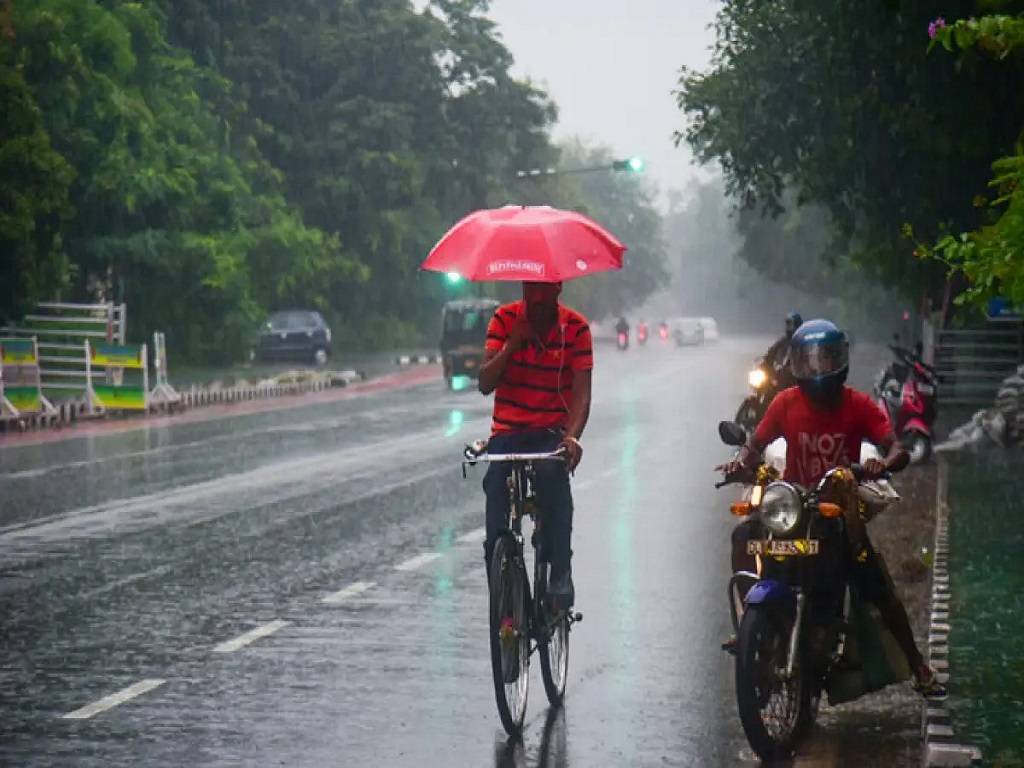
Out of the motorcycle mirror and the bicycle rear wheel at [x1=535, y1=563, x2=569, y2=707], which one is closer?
the motorcycle mirror

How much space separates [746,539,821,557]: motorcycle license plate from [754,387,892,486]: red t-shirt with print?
49 cm

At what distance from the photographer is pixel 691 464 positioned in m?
23.8

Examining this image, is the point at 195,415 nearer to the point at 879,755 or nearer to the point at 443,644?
the point at 443,644

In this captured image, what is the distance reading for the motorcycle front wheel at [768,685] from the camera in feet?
24.6

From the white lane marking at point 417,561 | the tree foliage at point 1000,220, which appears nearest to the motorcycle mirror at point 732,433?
the tree foliage at point 1000,220

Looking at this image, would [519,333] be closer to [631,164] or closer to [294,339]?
[294,339]

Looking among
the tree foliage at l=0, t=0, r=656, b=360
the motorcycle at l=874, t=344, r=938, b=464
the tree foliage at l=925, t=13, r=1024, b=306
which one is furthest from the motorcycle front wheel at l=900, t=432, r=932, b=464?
the tree foliage at l=0, t=0, r=656, b=360

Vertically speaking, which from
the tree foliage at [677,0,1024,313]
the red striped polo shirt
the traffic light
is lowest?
the red striped polo shirt

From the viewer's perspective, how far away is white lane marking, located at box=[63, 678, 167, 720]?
855 cm

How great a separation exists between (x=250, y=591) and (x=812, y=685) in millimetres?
5196

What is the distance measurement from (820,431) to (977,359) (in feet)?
98.0

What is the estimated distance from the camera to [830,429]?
8.17 meters

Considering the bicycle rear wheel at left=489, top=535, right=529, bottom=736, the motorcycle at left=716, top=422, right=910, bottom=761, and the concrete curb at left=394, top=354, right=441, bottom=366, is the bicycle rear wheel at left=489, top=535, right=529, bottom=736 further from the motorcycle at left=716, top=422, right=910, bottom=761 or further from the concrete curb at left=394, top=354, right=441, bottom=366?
the concrete curb at left=394, top=354, right=441, bottom=366

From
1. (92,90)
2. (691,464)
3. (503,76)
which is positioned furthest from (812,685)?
(503,76)
